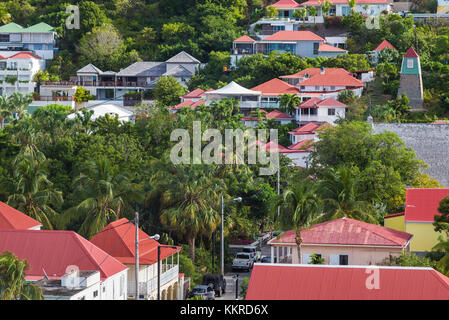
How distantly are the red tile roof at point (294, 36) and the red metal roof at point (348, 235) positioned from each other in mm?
61263

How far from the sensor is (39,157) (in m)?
61.3

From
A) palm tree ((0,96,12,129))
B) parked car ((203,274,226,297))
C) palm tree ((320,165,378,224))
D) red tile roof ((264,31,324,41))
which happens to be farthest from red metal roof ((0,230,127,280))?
red tile roof ((264,31,324,41))

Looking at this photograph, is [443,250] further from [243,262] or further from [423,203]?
[243,262]

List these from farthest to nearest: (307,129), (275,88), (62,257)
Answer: (275,88) < (307,129) < (62,257)

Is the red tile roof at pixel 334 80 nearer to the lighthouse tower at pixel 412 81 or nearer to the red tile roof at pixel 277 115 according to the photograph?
the lighthouse tower at pixel 412 81

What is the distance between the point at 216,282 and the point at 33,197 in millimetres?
12878

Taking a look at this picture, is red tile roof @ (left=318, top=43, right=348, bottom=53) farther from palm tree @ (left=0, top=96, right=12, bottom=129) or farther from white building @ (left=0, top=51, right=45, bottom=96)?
palm tree @ (left=0, top=96, right=12, bottom=129)

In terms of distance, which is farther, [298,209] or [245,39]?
[245,39]

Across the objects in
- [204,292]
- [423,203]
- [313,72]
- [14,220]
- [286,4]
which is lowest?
[204,292]

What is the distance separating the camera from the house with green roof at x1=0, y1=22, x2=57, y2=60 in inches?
4427

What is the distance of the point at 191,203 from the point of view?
51562mm

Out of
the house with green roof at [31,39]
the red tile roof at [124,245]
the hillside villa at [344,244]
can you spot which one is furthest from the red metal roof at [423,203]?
the house with green roof at [31,39]

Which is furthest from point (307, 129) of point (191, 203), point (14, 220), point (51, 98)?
point (14, 220)
